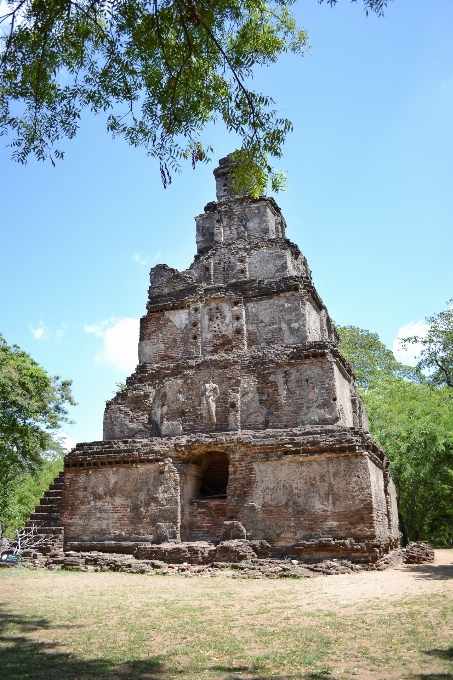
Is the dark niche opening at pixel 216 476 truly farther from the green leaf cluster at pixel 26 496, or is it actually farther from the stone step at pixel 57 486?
the green leaf cluster at pixel 26 496

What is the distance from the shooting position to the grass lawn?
514 cm

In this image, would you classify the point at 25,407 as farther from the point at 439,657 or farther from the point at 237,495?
the point at 439,657

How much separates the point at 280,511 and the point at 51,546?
6.17 metres

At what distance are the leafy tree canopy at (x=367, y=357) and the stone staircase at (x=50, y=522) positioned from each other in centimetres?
1828

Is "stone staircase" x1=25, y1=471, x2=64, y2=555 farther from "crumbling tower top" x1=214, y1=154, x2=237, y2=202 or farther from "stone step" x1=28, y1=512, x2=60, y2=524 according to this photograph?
"crumbling tower top" x1=214, y1=154, x2=237, y2=202

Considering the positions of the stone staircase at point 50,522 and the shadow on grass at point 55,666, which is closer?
the shadow on grass at point 55,666

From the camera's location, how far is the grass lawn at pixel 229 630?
5.14 metres

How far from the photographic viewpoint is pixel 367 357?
104ft

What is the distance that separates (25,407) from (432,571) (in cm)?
1402

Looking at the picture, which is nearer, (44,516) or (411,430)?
(44,516)

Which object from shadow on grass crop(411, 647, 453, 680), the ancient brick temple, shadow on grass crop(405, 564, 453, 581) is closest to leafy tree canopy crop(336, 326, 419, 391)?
the ancient brick temple

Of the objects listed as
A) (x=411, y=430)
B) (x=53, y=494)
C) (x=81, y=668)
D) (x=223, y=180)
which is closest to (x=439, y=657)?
(x=81, y=668)

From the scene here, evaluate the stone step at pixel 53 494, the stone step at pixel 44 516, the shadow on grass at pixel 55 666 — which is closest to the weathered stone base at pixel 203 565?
the stone step at pixel 44 516

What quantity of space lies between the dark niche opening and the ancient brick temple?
0.14ft
